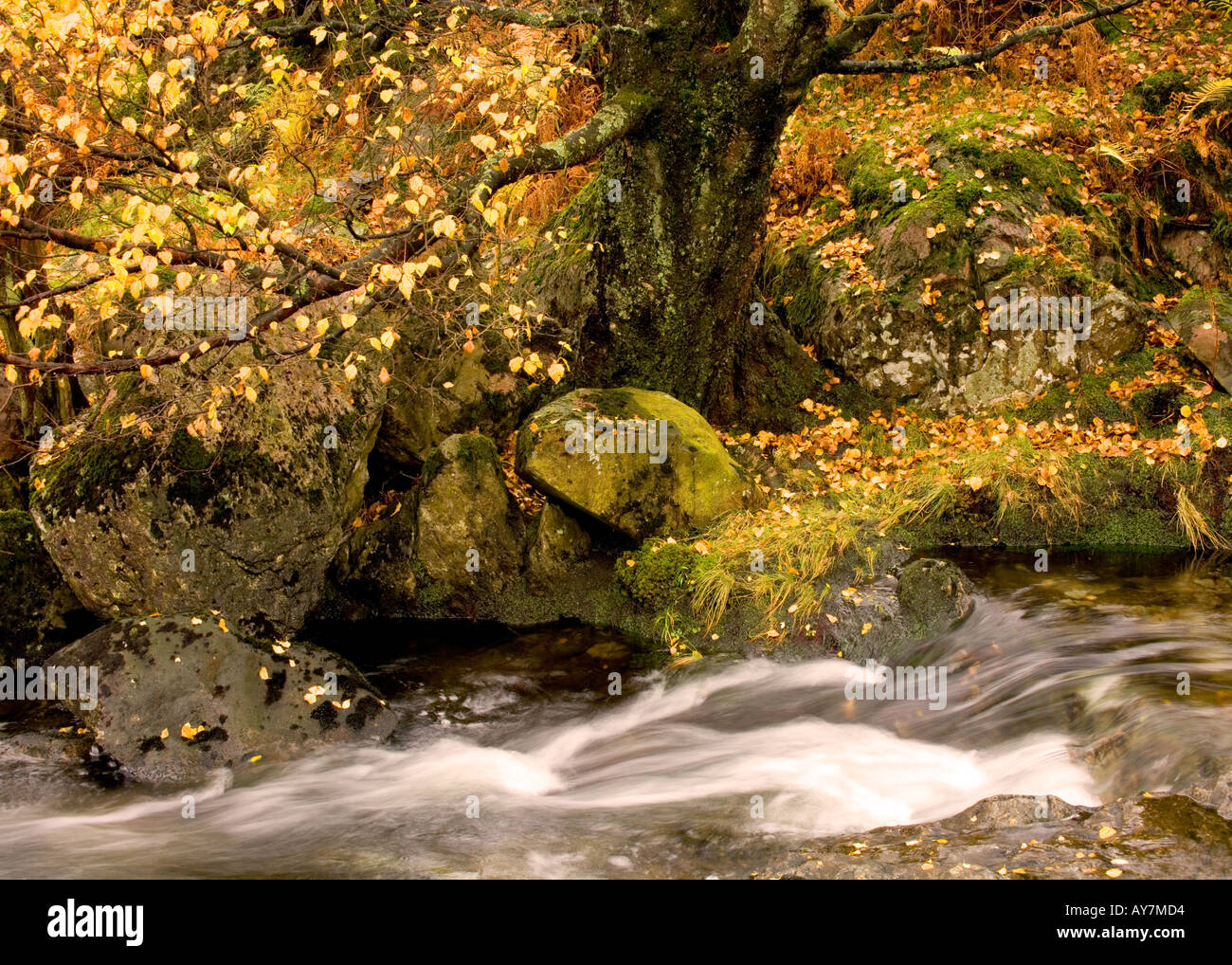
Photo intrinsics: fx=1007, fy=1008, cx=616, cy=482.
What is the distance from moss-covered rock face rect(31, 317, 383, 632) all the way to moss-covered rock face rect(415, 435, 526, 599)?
0.70 meters

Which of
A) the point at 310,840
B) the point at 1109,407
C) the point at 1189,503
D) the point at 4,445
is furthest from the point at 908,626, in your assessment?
the point at 4,445

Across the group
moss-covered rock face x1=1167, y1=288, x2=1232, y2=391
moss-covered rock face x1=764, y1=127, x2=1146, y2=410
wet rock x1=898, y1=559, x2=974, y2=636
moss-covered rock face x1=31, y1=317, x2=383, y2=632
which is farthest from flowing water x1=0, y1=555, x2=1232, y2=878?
moss-covered rock face x1=764, y1=127, x2=1146, y2=410

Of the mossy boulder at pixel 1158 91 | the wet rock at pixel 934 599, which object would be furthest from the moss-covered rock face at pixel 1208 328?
the wet rock at pixel 934 599

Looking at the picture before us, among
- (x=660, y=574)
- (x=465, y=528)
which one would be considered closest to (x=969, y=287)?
(x=660, y=574)

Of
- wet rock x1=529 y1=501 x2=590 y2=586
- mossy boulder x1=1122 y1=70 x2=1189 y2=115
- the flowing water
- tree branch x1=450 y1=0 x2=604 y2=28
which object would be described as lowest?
the flowing water

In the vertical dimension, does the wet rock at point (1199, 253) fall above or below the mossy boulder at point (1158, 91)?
below

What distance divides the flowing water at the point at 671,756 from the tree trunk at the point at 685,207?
2818 millimetres

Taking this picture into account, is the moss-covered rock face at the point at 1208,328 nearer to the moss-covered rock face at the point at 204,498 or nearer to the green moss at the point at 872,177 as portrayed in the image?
the green moss at the point at 872,177

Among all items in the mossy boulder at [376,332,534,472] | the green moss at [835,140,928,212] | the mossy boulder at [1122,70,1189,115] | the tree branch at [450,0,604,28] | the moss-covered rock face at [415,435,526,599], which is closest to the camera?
the tree branch at [450,0,604,28]

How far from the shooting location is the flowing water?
5.37 metres

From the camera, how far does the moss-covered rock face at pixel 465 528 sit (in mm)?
8273

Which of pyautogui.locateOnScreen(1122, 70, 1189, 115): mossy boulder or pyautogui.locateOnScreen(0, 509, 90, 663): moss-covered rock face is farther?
pyautogui.locateOnScreen(1122, 70, 1189, 115): mossy boulder

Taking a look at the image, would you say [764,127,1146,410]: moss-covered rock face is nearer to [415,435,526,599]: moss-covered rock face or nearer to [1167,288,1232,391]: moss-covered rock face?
[1167,288,1232,391]: moss-covered rock face

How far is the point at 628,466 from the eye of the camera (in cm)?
812
